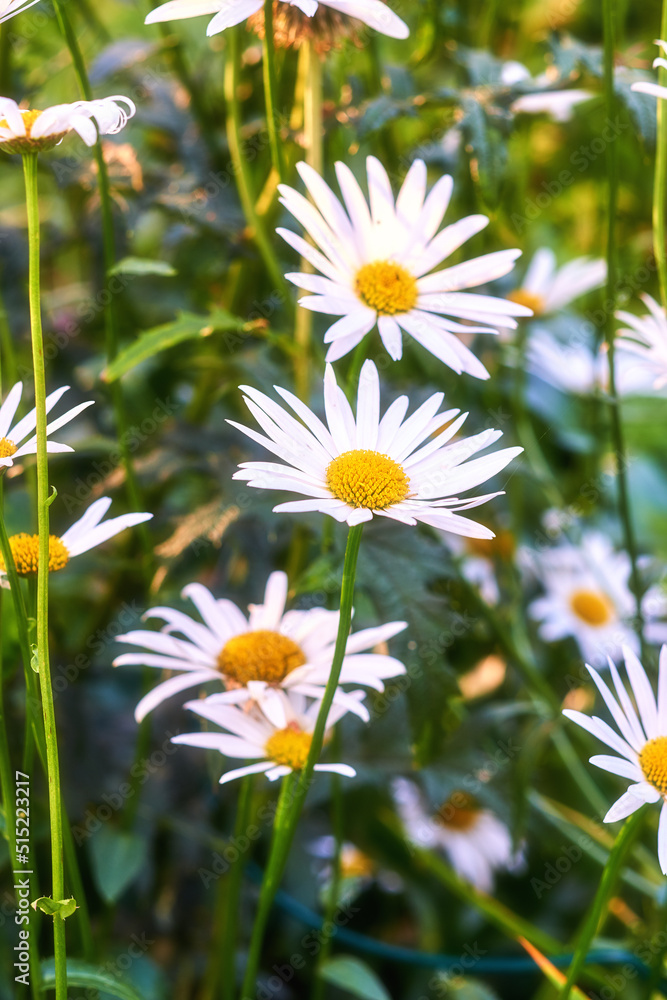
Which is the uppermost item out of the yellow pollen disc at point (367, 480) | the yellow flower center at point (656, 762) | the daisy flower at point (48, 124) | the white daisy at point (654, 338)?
the daisy flower at point (48, 124)

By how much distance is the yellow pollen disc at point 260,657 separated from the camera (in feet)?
1.48

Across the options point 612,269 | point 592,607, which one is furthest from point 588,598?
point 612,269

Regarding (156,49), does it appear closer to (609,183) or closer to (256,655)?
(609,183)

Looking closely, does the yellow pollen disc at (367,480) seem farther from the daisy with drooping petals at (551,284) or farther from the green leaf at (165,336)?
the daisy with drooping petals at (551,284)

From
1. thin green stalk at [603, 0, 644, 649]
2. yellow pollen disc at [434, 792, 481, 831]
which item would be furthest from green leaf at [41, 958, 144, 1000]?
yellow pollen disc at [434, 792, 481, 831]

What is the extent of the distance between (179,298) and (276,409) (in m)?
0.49

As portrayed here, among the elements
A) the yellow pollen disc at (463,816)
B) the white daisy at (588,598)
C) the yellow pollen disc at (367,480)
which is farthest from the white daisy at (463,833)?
the yellow pollen disc at (367,480)

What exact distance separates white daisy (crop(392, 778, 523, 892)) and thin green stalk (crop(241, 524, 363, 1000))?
438 millimetres

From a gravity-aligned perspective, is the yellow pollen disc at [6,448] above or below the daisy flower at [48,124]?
below

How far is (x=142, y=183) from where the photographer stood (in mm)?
730

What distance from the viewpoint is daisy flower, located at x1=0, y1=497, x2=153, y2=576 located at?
0.40m

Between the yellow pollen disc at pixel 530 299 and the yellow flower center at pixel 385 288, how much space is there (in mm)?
533

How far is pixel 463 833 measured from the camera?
0.92 metres

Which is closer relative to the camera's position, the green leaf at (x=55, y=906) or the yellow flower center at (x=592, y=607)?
the green leaf at (x=55, y=906)
